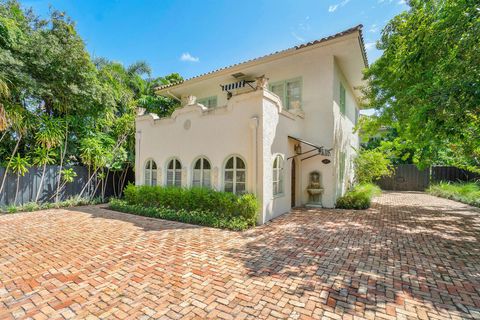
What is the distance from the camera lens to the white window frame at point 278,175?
31.2 ft

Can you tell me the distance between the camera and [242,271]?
4672 mm

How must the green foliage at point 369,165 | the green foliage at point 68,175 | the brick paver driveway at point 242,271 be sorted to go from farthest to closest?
1. the green foliage at point 369,165
2. the green foliage at point 68,175
3. the brick paver driveway at point 242,271

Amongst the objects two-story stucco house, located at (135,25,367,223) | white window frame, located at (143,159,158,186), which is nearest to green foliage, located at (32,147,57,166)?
two-story stucco house, located at (135,25,367,223)

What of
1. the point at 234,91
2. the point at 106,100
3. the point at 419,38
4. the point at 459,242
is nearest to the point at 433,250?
the point at 459,242

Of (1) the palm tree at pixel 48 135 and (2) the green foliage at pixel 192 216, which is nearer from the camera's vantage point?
(2) the green foliage at pixel 192 216

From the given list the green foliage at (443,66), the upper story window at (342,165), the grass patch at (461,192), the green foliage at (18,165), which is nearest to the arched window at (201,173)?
the green foliage at (443,66)

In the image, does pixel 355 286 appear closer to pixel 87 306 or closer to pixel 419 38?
pixel 87 306

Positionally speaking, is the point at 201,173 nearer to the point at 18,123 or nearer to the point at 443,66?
the point at 18,123

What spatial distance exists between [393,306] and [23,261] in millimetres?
7512

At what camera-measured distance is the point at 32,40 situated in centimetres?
1084

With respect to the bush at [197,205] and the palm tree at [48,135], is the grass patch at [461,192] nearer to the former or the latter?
the bush at [197,205]

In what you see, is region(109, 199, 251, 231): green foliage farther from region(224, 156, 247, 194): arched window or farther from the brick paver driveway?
region(224, 156, 247, 194): arched window

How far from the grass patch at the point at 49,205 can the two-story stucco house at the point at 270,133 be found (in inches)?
150

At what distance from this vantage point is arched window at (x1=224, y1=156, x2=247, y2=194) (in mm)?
9172
